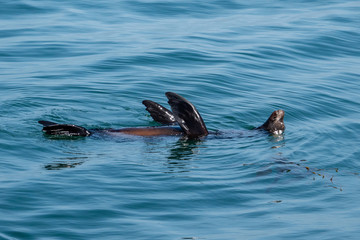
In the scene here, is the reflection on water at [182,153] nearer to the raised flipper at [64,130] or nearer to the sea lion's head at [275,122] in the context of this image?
the sea lion's head at [275,122]

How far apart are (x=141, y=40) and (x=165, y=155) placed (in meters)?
8.27

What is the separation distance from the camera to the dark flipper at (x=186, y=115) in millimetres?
10477

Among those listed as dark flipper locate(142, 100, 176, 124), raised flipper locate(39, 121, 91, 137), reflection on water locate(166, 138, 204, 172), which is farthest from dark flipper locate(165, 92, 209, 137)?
raised flipper locate(39, 121, 91, 137)

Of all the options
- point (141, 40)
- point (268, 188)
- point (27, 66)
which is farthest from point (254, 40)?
point (268, 188)

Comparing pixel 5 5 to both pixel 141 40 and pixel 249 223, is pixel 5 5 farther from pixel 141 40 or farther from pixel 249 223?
pixel 249 223

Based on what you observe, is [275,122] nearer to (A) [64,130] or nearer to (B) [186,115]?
(B) [186,115]

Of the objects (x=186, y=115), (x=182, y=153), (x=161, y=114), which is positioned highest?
(x=186, y=115)

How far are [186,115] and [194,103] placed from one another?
255cm

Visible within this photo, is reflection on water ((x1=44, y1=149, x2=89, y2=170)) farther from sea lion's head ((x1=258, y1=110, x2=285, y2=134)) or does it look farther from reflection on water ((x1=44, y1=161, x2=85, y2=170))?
sea lion's head ((x1=258, y1=110, x2=285, y2=134))

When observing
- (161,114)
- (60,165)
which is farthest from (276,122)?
(60,165)

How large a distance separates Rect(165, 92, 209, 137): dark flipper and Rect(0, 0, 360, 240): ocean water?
252mm

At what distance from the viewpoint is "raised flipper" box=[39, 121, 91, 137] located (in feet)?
33.7

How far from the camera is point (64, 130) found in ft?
34.0

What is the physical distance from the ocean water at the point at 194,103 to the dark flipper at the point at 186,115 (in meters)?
0.25
